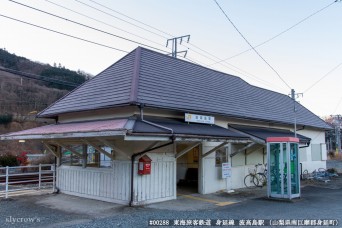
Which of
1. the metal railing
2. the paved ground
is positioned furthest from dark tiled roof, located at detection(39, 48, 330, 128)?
the paved ground

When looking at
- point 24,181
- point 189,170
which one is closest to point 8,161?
point 24,181

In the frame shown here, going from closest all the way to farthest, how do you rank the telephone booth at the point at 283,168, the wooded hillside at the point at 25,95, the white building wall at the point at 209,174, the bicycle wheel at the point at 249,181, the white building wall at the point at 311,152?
the telephone booth at the point at 283,168 → the white building wall at the point at 209,174 → the bicycle wheel at the point at 249,181 → the white building wall at the point at 311,152 → the wooded hillside at the point at 25,95

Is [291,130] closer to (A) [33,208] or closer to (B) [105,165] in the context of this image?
(B) [105,165]

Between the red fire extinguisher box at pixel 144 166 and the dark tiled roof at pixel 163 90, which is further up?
the dark tiled roof at pixel 163 90

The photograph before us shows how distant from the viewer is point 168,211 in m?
9.19

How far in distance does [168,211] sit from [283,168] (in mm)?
4519

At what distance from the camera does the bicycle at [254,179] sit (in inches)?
596

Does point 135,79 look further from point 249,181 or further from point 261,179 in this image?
point 261,179

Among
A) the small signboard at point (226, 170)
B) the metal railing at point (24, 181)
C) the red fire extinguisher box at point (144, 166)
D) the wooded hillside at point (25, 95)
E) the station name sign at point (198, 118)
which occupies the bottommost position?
the metal railing at point (24, 181)

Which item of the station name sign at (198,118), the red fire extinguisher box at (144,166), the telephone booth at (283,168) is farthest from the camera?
the station name sign at (198,118)

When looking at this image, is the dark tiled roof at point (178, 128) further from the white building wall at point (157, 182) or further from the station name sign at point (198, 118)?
the white building wall at point (157, 182)

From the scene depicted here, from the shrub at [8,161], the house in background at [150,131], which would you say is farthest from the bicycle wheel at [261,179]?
the shrub at [8,161]

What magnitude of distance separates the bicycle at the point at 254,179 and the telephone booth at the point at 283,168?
3338mm

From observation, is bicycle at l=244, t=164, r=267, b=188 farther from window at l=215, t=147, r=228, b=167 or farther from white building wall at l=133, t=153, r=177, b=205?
white building wall at l=133, t=153, r=177, b=205
